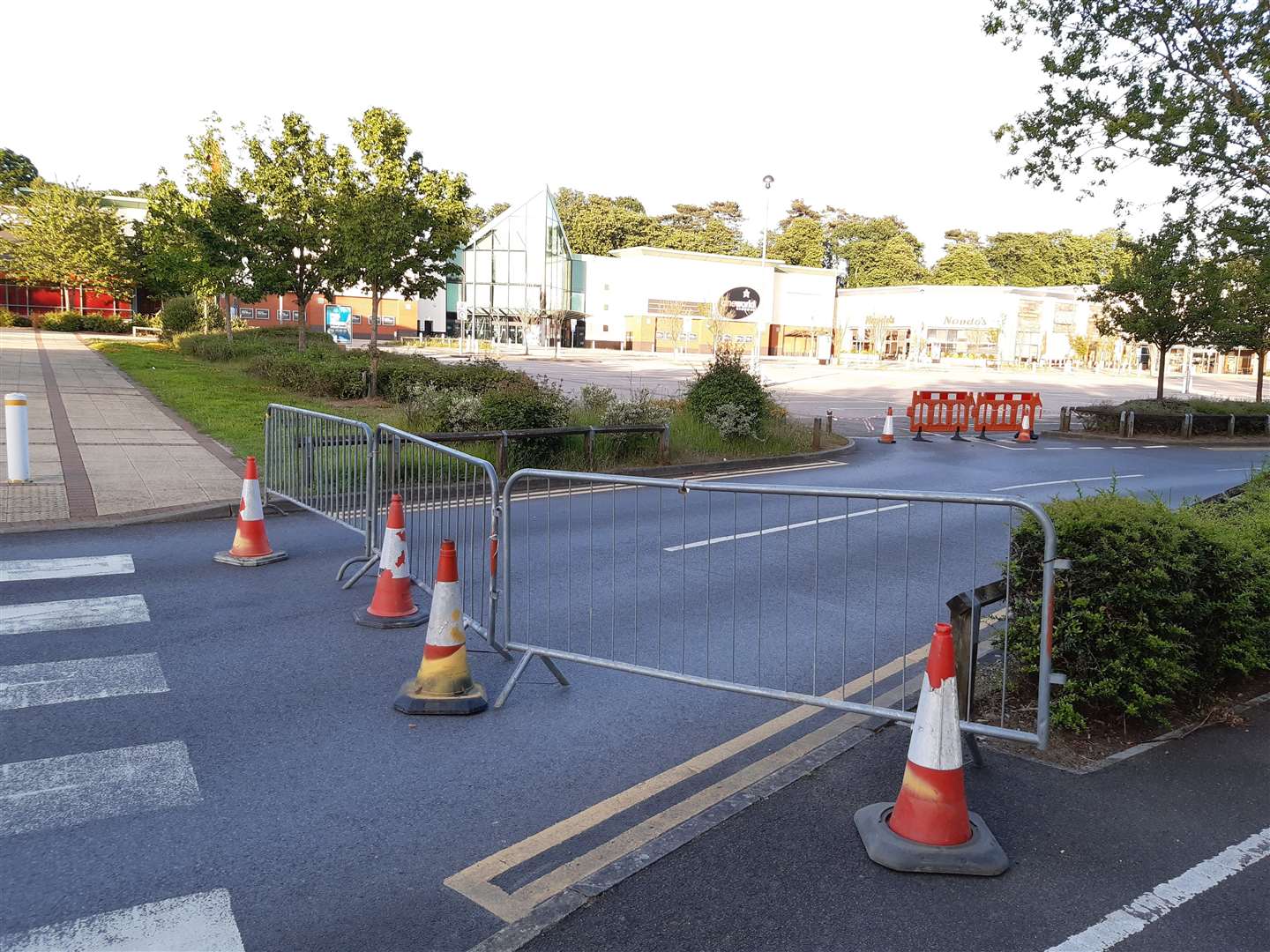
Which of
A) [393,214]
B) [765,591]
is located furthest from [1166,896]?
[393,214]

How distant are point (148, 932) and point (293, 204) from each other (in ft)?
101

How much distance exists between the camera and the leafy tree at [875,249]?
104562 millimetres

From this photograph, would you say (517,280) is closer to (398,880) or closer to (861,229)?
(861,229)

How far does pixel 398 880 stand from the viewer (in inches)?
146

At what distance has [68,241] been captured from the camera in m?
56.3

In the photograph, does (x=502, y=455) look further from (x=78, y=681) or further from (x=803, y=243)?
(x=803, y=243)

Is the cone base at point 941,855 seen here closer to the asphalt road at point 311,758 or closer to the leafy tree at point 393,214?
the asphalt road at point 311,758

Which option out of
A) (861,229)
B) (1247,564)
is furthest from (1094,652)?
(861,229)

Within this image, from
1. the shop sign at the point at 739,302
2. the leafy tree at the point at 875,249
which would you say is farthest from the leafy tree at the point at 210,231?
the leafy tree at the point at 875,249

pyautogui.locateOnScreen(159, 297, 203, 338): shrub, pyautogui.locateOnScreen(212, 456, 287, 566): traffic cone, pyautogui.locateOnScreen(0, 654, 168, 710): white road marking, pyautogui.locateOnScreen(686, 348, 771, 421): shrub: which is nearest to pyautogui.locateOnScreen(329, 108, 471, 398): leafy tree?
pyautogui.locateOnScreen(686, 348, 771, 421): shrub

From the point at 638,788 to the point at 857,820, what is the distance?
1.01 m

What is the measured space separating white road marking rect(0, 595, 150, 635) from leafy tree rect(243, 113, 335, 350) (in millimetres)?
24730

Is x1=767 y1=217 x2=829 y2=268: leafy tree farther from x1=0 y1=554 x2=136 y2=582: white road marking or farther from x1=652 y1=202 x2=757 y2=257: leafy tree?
x1=0 y1=554 x2=136 y2=582: white road marking

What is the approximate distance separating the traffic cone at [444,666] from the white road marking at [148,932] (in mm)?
1925
